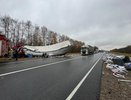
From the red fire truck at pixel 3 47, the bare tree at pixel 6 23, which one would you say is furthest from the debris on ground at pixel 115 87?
the bare tree at pixel 6 23

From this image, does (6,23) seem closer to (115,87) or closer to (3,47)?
(3,47)

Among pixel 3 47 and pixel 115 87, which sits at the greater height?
pixel 3 47

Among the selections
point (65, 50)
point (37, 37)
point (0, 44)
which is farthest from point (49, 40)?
point (0, 44)

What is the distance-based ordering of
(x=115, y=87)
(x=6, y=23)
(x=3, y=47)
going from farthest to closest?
(x=6, y=23) < (x=3, y=47) < (x=115, y=87)

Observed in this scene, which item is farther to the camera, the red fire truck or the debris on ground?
the red fire truck

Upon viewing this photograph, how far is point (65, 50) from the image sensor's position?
52.2m

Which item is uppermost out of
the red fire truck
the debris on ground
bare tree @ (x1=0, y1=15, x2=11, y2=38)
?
bare tree @ (x1=0, y1=15, x2=11, y2=38)

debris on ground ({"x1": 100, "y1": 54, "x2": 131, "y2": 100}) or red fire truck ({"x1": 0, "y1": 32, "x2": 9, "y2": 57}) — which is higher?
red fire truck ({"x1": 0, "y1": 32, "x2": 9, "y2": 57})

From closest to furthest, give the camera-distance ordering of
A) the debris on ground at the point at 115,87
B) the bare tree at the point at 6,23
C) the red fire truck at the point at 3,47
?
the debris on ground at the point at 115,87 < the red fire truck at the point at 3,47 < the bare tree at the point at 6,23

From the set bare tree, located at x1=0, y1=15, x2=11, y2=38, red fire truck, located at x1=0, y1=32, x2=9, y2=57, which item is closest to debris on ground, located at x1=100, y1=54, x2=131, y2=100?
red fire truck, located at x1=0, y1=32, x2=9, y2=57

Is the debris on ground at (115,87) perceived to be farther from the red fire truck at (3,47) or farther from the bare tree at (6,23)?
the bare tree at (6,23)

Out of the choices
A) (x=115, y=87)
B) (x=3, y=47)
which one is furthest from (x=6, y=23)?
(x=115, y=87)

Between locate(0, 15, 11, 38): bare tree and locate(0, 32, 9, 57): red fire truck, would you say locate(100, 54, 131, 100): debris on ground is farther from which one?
locate(0, 15, 11, 38): bare tree

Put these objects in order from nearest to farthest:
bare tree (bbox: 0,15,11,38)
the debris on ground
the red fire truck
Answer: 1. the debris on ground
2. the red fire truck
3. bare tree (bbox: 0,15,11,38)
